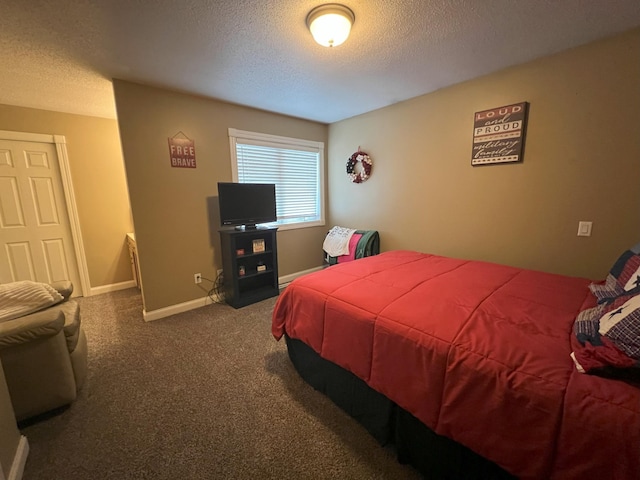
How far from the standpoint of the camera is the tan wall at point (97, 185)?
3.26 metres

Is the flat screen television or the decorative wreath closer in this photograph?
the flat screen television

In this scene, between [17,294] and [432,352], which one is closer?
[432,352]

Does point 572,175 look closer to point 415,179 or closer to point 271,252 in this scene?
point 415,179

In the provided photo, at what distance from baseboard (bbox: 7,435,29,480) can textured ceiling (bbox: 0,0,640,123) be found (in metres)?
2.41

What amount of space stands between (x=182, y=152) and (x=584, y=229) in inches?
154

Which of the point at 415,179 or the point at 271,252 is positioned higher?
the point at 415,179

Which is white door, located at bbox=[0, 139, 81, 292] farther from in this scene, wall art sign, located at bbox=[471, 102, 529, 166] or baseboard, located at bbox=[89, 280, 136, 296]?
wall art sign, located at bbox=[471, 102, 529, 166]

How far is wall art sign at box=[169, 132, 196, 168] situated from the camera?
111 inches

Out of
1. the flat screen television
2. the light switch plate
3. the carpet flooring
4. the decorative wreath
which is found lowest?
the carpet flooring

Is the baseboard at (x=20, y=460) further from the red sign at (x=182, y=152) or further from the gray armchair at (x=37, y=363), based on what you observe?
the red sign at (x=182, y=152)

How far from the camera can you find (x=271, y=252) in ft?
11.4

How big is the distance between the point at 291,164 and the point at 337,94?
1277 millimetres

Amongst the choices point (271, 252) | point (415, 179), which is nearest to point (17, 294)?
point (271, 252)

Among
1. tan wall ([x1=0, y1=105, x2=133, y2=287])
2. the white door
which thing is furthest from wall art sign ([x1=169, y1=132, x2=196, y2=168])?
the white door
